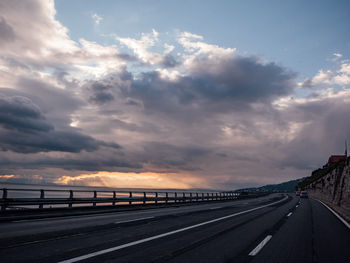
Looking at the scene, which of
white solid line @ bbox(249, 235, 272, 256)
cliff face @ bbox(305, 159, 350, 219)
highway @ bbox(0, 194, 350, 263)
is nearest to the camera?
highway @ bbox(0, 194, 350, 263)

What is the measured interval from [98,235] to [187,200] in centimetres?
3108

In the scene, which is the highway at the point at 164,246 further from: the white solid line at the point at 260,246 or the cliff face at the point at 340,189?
the cliff face at the point at 340,189

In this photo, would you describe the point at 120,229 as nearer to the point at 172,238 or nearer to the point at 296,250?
the point at 172,238

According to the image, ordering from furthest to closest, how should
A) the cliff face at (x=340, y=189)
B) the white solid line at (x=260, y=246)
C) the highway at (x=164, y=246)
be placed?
the cliff face at (x=340, y=189)
the white solid line at (x=260, y=246)
the highway at (x=164, y=246)

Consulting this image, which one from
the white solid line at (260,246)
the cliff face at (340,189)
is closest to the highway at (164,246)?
the white solid line at (260,246)

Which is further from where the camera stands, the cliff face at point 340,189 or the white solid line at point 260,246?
the cliff face at point 340,189

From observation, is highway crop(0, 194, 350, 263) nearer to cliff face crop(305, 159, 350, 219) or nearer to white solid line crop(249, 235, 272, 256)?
white solid line crop(249, 235, 272, 256)

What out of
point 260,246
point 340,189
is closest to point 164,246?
point 260,246

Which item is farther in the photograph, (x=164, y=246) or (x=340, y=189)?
(x=340, y=189)

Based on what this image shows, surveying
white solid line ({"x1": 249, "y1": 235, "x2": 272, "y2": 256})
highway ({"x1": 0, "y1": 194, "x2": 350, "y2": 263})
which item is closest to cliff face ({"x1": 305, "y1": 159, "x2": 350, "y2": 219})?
white solid line ({"x1": 249, "y1": 235, "x2": 272, "y2": 256})

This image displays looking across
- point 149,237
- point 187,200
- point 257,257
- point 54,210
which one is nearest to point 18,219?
point 54,210

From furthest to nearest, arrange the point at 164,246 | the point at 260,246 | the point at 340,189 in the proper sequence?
1. the point at 340,189
2. the point at 260,246
3. the point at 164,246

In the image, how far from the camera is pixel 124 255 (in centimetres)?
704

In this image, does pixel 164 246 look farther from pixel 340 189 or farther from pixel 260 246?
pixel 340 189
